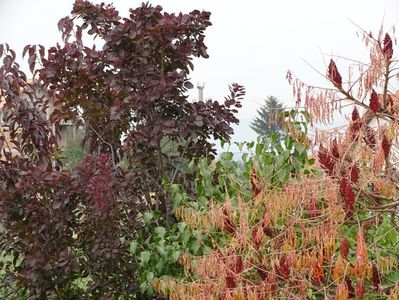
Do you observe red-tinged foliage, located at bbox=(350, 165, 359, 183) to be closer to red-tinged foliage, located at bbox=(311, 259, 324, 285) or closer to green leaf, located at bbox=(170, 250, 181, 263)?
red-tinged foliage, located at bbox=(311, 259, 324, 285)

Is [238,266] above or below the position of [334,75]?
below

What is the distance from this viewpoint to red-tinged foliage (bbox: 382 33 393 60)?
301 cm

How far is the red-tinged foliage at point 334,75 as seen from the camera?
3088 millimetres

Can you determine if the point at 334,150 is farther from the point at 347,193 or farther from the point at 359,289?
the point at 359,289

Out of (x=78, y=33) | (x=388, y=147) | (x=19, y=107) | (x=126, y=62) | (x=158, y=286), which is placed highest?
(x=78, y=33)

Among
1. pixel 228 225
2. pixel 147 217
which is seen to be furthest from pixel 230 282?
pixel 147 217

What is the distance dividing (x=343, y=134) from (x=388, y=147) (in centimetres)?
25

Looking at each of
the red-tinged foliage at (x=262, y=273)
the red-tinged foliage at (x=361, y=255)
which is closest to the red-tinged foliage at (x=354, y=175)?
the red-tinged foliage at (x=361, y=255)

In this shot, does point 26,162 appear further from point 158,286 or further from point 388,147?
point 388,147

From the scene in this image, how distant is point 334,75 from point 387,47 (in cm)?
26

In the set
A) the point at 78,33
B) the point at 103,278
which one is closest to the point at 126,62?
the point at 78,33

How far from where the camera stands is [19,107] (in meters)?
4.70

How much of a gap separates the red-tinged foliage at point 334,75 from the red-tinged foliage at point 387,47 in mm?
222

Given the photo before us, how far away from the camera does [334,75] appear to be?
3098 millimetres
